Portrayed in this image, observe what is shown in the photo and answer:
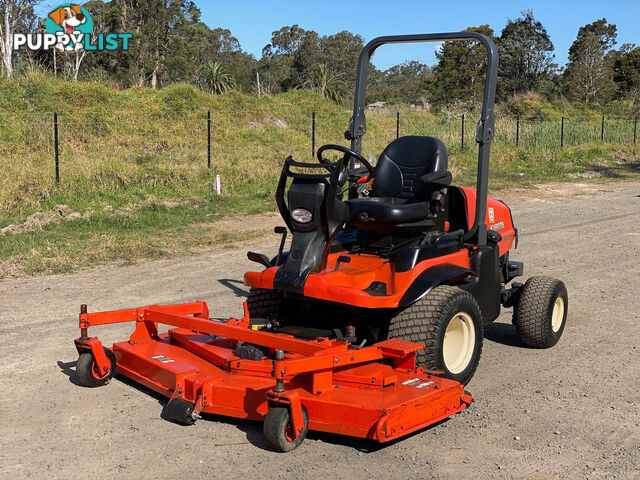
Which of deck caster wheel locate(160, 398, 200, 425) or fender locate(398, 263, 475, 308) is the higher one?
fender locate(398, 263, 475, 308)

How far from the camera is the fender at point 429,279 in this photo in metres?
4.95

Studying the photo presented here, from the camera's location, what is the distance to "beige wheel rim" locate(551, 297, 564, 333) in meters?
6.34

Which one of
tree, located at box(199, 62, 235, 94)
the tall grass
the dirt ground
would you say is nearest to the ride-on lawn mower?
the dirt ground

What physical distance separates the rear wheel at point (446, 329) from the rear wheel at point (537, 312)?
90cm

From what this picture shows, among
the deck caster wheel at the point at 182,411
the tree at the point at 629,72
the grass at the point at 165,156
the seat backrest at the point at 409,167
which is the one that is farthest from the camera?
the tree at the point at 629,72

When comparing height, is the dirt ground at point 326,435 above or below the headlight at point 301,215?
below

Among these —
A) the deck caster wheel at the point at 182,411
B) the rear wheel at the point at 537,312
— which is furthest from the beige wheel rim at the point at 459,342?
the deck caster wheel at the point at 182,411

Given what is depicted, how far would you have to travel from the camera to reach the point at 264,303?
226 inches

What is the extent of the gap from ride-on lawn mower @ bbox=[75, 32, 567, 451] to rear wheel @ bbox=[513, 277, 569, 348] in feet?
0.04

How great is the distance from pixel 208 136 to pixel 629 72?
40.8m

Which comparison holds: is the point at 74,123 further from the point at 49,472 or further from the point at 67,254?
the point at 49,472

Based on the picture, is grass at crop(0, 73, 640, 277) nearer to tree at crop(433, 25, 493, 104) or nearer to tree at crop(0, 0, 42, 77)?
tree at crop(0, 0, 42, 77)

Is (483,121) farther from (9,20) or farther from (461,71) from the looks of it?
(461,71)

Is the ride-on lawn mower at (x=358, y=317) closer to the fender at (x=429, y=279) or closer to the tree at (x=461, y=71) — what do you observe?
the fender at (x=429, y=279)
